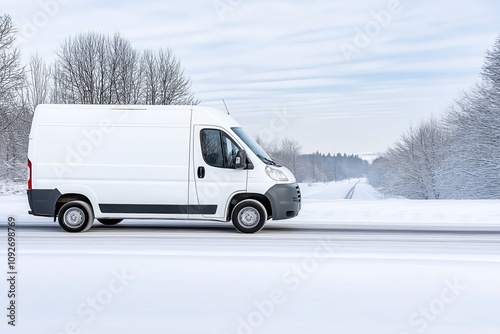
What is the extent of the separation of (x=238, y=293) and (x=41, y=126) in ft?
24.0

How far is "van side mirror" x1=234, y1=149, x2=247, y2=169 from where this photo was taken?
11688 millimetres

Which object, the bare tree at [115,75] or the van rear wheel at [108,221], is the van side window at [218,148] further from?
the bare tree at [115,75]

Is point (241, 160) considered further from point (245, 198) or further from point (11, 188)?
point (11, 188)

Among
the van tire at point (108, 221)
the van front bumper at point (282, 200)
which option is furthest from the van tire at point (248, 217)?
the van tire at point (108, 221)

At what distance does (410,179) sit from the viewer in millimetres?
66812

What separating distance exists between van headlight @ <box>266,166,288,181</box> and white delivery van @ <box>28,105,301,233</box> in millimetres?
21

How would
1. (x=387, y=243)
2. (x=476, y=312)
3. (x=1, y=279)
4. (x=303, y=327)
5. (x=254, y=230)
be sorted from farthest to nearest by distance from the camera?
(x=254, y=230), (x=387, y=243), (x=1, y=279), (x=476, y=312), (x=303, y=327)

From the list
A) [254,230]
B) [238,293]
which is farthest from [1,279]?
[254,230]

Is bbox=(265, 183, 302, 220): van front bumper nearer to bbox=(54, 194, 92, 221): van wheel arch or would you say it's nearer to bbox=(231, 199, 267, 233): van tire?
bbox=(231, 199, 267, 233): van tire

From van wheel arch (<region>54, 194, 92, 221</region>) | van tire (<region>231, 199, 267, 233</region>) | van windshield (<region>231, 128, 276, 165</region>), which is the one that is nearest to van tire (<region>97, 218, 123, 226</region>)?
van wheel arch (<region>54, 194, 92, 221</region>)

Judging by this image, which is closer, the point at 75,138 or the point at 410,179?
the point at 75,138

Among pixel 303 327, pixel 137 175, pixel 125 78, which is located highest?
pixel 125 78

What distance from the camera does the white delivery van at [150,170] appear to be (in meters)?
11.8

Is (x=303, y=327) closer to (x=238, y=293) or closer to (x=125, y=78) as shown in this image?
(x=238, y=293)
